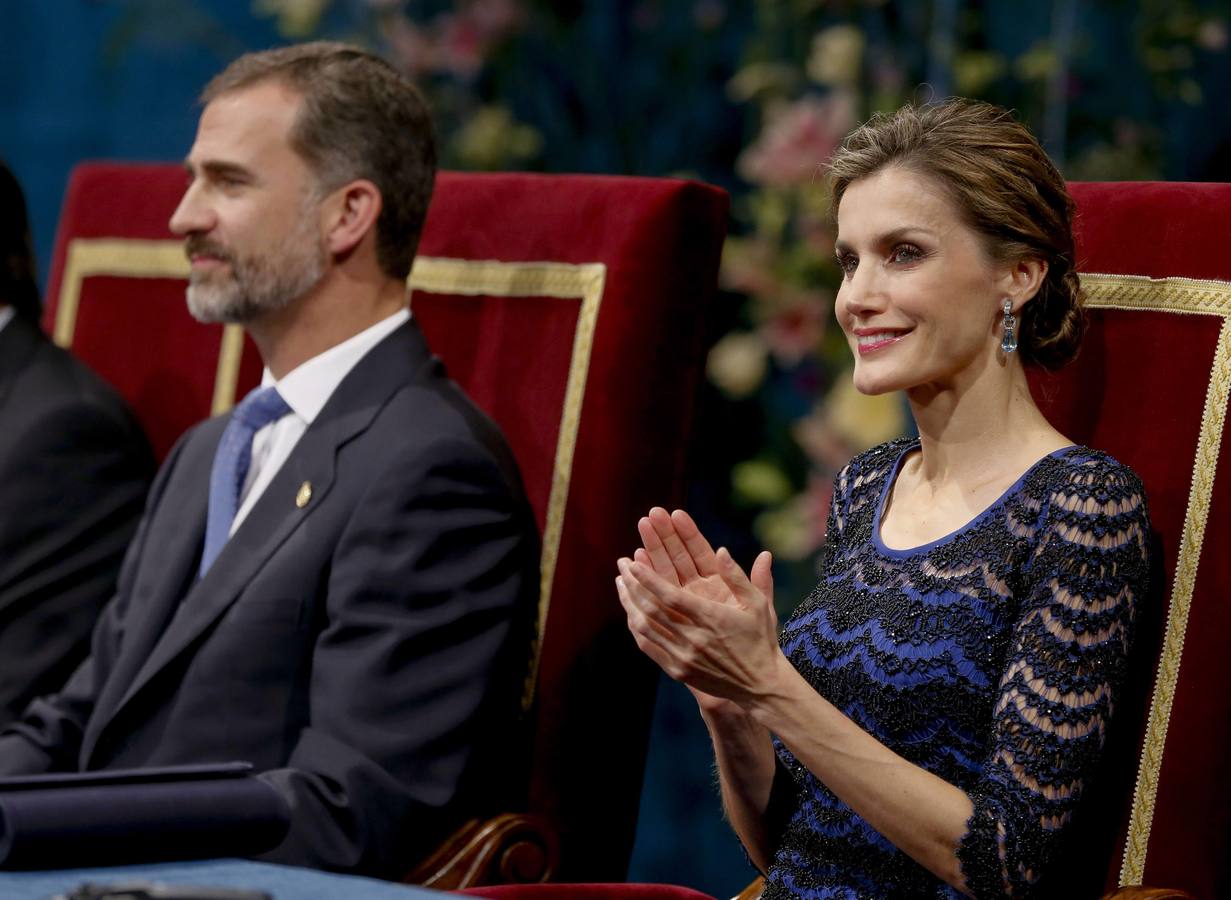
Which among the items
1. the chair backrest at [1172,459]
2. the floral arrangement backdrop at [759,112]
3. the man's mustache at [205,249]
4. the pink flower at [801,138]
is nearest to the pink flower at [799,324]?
the floral arrangement backdrop at [759,112]

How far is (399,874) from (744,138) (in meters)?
2.04

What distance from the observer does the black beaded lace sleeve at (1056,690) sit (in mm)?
1563

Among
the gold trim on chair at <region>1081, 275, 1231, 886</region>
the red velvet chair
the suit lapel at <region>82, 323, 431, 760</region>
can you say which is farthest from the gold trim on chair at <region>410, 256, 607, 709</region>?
the gold trim on chair at <region>1081, 275, 1231, 886</region>

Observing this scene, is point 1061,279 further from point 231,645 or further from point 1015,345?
point 231,645

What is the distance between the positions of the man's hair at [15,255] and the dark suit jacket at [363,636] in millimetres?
898

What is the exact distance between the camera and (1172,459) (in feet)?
6.08

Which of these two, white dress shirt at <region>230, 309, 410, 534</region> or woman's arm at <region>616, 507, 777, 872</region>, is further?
white dress shirt at <region>230, 309, 410, 534</region>

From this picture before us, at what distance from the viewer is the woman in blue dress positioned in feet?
5.18

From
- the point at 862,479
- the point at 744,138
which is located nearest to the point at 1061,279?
the point at 862,479

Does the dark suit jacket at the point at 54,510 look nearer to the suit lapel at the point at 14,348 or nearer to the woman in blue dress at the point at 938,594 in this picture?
the suit lapel at the point at 14,348

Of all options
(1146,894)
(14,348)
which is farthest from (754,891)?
(14,348)

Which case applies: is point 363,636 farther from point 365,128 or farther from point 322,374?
point 365,128

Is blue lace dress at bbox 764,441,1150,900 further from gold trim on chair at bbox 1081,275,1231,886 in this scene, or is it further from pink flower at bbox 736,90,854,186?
pink flower at bbox 736,90,854,186

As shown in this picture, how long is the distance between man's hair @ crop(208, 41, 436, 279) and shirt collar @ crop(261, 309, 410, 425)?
128mm
